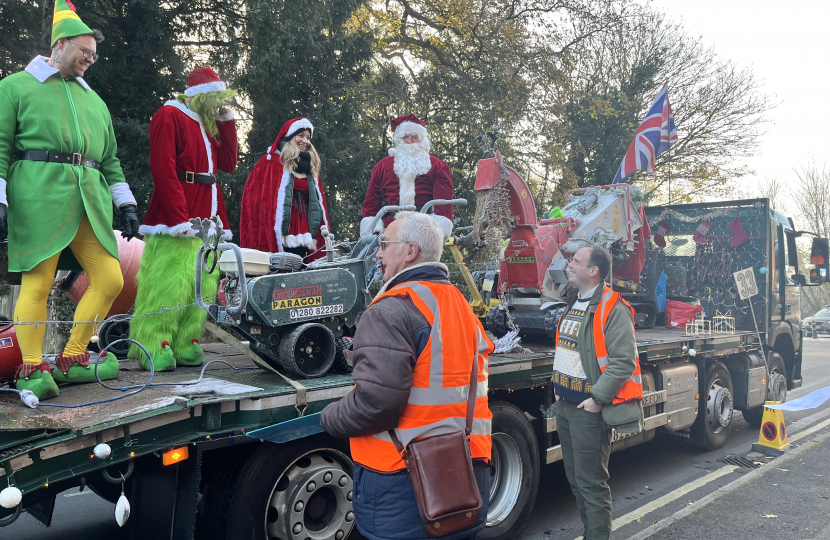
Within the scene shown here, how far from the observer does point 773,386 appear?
8.20 m

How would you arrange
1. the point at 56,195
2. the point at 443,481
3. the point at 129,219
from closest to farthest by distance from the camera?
the point at 443,481 < the point at 56,195 < the point at 129,219

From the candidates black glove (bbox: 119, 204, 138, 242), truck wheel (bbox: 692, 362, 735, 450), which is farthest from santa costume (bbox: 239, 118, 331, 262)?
truck wheel (bbox: 692, 362, 735, 450)

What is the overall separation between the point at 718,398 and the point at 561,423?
12.4 ft

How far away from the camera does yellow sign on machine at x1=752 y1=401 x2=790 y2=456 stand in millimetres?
6332

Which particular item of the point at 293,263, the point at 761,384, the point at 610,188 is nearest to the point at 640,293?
the point at 610,188

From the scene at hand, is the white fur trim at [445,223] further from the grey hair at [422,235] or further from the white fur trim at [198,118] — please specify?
the grey hair at [422,235]

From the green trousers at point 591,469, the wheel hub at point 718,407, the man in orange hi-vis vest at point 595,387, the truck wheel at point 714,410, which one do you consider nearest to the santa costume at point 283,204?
the man in orange hi-vis vest at point 595,387

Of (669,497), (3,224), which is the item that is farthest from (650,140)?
(3,224)

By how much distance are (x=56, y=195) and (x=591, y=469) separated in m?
3.20

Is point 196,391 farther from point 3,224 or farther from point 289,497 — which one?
point 3,224

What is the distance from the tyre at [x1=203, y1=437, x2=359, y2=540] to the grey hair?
1.29m

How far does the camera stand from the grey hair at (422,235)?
223cm

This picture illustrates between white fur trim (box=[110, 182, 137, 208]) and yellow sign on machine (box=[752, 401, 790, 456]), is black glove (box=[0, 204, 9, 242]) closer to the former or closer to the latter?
white fur trim (box=[110, 182, 137, 208])

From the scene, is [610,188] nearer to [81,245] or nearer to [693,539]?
[693,539]
